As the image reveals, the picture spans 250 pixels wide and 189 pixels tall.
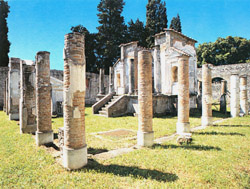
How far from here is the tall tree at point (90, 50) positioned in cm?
3042

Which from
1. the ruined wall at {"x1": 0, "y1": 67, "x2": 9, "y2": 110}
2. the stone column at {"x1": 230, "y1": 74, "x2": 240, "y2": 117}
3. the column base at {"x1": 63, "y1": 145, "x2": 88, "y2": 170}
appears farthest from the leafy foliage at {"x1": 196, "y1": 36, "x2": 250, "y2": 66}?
the column base at {"x1": 63, "y1": 145, "x2": 88, "y2": 170}

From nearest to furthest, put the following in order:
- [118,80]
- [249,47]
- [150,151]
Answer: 1. [150,151]
2. [118,80]
3. [249,47]

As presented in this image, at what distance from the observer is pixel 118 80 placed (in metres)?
20.8

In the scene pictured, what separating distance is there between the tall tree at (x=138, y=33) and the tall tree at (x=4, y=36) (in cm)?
1964

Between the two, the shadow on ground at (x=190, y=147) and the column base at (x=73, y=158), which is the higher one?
the column base at (x=73, y=158)

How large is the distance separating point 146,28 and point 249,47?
2189cm

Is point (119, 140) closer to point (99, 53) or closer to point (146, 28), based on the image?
point (99, 53)

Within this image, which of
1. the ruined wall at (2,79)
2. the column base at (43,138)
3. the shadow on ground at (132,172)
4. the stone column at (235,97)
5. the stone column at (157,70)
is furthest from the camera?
the ruined wall at (2,79)

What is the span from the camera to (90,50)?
3047 centimetres

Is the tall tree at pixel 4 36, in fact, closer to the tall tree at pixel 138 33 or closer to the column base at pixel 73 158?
the tall tree at pixel 138 33

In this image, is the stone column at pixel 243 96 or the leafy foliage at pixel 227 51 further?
the leafy foliage at pixel 227 51

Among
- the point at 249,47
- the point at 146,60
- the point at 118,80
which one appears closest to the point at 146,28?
the point at 118,80

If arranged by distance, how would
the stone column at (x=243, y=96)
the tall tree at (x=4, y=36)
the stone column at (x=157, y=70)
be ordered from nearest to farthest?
1. the stone column at (x=243, y=96)
2. the stone column at (x=157, y=70)
3. the tall tree at (x=4, y=36)

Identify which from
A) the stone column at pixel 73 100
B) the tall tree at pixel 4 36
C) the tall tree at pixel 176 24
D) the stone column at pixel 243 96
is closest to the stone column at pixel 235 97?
the stone column at pixel 243 96
